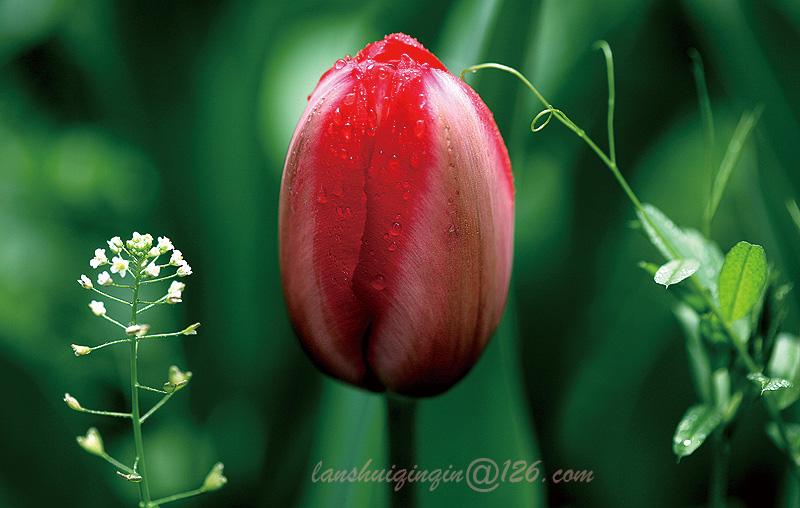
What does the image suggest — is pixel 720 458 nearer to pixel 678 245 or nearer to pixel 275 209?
pixel 678 245

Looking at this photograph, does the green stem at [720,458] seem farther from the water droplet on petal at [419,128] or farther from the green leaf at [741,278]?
the water droplet on petal at [419,128]

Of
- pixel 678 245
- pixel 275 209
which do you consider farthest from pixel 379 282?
pixel 275 209

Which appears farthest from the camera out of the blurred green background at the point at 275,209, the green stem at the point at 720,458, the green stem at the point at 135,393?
the blurred green background at the point at 275,209

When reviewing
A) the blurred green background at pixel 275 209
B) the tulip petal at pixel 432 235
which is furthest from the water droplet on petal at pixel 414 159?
the blurred green background at pixel 275 209

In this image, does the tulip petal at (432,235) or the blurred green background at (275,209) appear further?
the blurred green background at (275,209)

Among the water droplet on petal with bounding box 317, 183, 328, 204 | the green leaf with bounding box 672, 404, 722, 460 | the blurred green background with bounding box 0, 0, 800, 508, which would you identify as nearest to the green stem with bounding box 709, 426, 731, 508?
the green leaf with bounding box 672, 404, 722, 460

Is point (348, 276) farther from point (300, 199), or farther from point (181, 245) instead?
point (181, 245)
